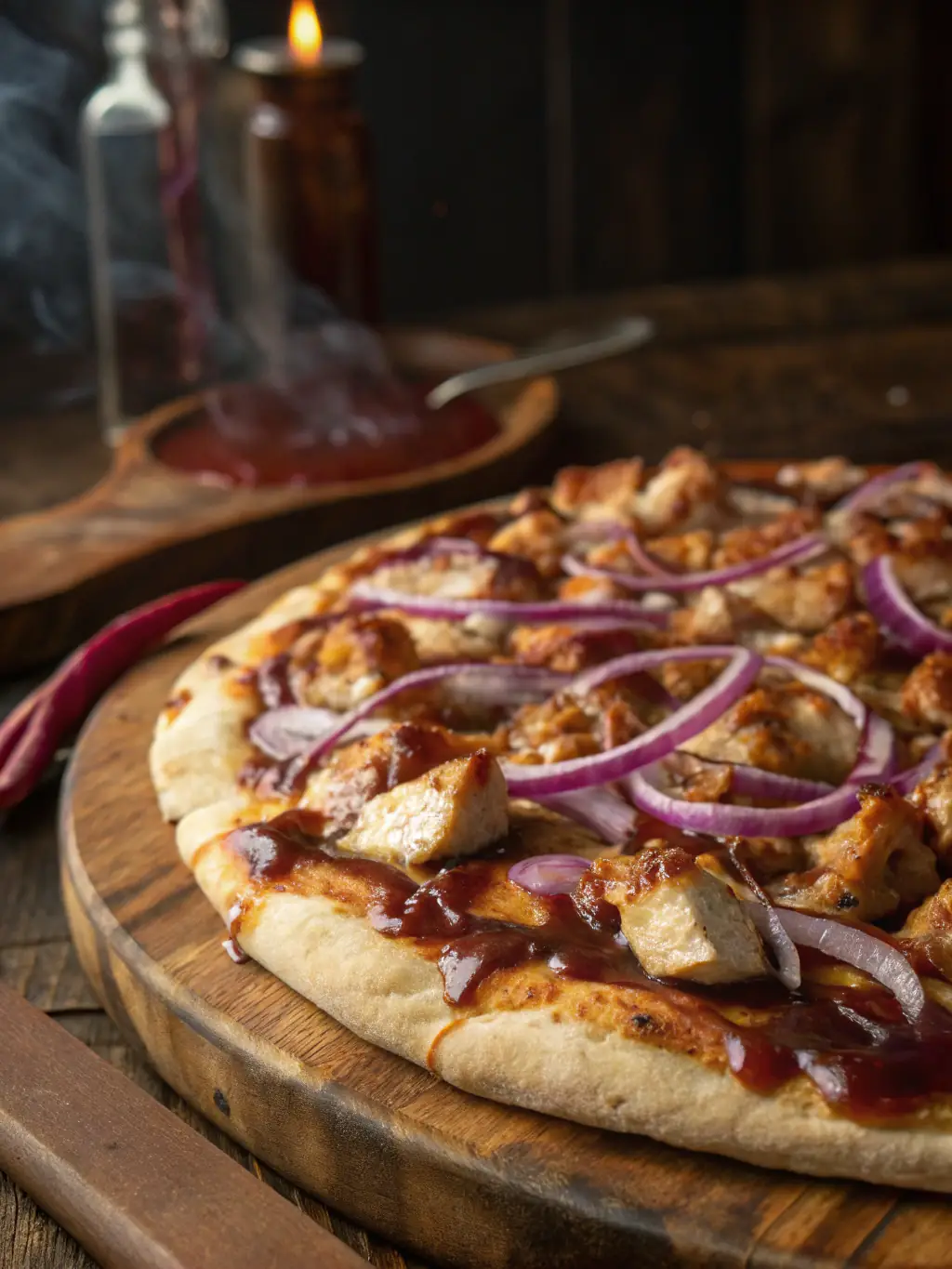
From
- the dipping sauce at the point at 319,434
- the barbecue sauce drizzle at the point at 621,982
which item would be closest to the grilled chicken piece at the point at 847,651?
the barbecue sauce drizzle at the point at 621,982

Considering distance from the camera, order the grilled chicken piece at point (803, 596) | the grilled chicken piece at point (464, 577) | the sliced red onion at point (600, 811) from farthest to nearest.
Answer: the grilled chicken piece at point (464, 577) → the grilled chicken piece at point (803, 596) → the sliced red onion at point (600, 811)

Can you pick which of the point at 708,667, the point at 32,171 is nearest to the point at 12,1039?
the point at 708,667

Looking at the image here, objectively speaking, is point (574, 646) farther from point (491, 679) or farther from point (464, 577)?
point (464, 577)

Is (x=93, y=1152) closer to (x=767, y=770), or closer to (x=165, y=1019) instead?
(x=165, y=1019)

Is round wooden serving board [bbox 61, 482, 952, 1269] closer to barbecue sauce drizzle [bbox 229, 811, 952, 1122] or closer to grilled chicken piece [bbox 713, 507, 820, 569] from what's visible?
barbecue sauce drizzle [bbox 229, 811, 952, 1122]

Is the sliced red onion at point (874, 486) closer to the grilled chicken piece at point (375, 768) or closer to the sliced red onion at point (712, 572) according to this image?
the sliced red onion at point (712, 572)

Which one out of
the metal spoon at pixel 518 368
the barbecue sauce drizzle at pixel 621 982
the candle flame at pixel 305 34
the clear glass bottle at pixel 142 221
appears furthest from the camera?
the clear glass bottle at pixel 142 221

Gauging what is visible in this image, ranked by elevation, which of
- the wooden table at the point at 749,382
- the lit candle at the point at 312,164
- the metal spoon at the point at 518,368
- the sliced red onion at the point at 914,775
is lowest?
the wooden table at the point at 749,382

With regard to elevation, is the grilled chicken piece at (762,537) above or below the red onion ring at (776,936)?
below
